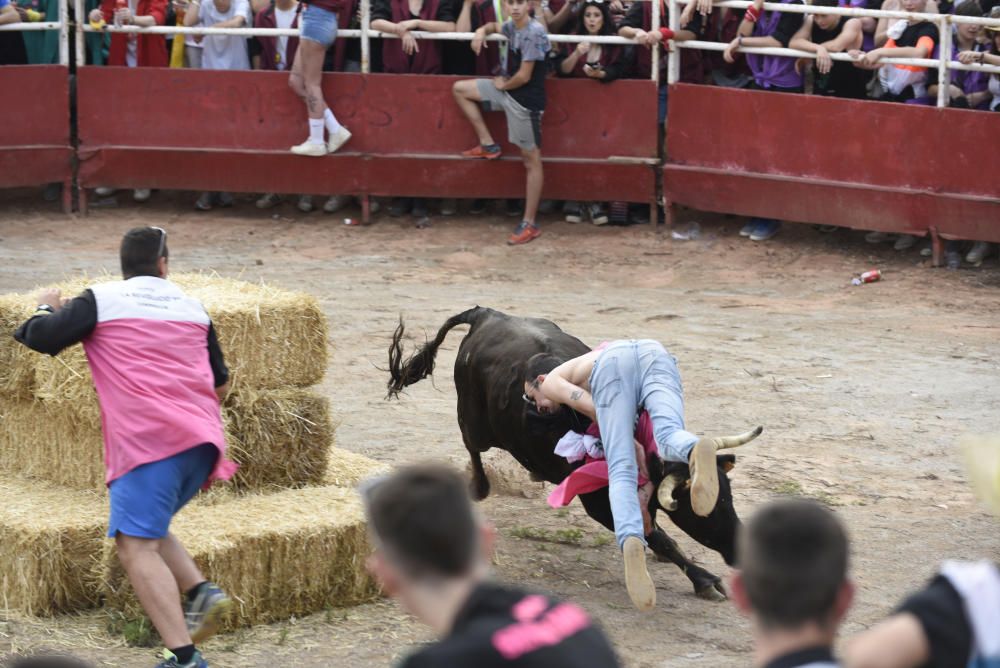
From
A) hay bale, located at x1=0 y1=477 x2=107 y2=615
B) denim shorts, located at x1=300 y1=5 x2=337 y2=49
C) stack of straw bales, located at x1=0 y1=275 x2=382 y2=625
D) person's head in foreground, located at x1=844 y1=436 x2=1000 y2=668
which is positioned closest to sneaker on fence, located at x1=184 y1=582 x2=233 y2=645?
stack of straw bales, located at x1=0 y1=275 x2=382 y2=625

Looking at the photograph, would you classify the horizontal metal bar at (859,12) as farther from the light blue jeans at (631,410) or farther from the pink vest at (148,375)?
the pink vest at (148,375)

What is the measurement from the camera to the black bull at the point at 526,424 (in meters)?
6.04

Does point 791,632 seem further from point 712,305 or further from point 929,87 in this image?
point 929,87

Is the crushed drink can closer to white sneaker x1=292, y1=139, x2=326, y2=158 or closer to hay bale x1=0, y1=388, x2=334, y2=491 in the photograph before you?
white sneaker x1=292, y1=139, x2=326, y2=158

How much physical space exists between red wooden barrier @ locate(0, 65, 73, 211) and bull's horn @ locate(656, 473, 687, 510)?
10.1 meters

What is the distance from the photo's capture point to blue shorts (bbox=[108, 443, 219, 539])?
16.3 feet

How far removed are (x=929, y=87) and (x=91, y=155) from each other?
7.84 metres

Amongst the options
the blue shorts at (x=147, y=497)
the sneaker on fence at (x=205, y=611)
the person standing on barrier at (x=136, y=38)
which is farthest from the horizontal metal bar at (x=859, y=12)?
the sneaker on fence at (x=205, y=611)

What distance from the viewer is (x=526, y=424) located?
662 centimetres

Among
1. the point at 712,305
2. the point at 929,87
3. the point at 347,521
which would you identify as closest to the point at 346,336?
the point at 712,305

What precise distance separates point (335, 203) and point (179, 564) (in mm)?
9547

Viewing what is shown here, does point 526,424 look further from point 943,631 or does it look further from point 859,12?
point 859,12

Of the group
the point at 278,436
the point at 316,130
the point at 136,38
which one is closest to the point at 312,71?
the point at 316,130

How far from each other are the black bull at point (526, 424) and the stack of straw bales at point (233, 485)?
858 millimetres
